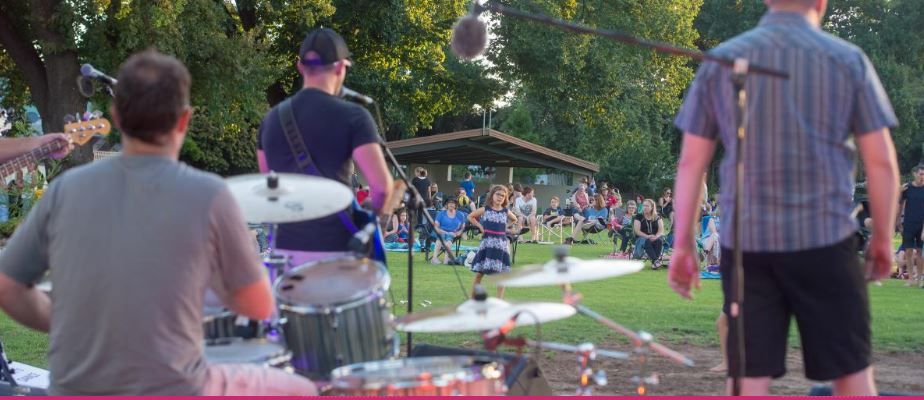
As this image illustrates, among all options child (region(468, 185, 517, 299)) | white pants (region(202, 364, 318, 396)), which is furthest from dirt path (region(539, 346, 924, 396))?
child (region(468, 185, 517, 299))

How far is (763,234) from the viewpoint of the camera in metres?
3.65

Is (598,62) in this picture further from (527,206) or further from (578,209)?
(527,206)

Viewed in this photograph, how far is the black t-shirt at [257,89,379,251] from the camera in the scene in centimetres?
520

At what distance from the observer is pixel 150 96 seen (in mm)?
3135

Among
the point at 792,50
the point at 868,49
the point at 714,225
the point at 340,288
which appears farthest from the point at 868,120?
the point at 868,49

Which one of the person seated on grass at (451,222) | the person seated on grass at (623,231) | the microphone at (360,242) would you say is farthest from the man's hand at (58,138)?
the person seated on grass at (623,231)

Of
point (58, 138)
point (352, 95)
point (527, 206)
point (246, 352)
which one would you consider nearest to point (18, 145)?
point (58, 138)

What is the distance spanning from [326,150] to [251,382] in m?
1.91

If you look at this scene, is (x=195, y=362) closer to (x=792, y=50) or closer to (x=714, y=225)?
(x=792, y=50)

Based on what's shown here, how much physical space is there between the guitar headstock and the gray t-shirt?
377 cm

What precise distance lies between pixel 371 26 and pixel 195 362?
2857 cm

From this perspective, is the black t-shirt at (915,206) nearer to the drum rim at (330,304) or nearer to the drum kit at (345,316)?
the drum kit at (345,316)

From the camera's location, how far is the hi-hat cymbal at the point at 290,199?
4.37m

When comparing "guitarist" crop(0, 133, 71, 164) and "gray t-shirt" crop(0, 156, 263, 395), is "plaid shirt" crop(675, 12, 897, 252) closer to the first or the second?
"gray t-shirt" crop(0, 156, 263, 395)
